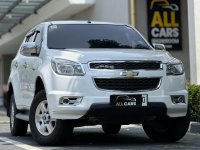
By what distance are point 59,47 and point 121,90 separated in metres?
1.42

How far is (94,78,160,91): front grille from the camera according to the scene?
9.03 m

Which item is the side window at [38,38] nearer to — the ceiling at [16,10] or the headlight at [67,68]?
the headlight at [67,68]

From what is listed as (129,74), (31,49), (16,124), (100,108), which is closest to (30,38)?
(31,49)

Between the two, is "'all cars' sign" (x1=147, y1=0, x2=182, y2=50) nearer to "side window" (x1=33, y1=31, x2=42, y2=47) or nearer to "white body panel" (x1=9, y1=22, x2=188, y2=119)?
"side window" (x1=33, y1=31, x2=42, y2=47)

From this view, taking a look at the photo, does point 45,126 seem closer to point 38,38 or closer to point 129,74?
point 129,74

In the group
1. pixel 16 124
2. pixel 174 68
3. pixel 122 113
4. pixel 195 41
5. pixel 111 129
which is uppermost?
pixel 195 41

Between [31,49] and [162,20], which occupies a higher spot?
[162,20]

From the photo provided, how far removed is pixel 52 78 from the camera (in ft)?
29.9

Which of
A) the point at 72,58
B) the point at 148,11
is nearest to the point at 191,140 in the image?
the point at 72,58

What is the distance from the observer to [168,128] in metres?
9.95

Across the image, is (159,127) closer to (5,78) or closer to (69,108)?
(69,108)

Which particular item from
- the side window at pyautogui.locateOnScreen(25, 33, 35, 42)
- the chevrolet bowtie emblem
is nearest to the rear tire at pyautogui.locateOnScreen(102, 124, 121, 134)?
the side window at pyautogui.locateOnScreen(25, 33, 35, 42)

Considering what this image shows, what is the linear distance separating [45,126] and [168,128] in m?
1.95

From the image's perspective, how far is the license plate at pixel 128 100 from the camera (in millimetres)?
8969
